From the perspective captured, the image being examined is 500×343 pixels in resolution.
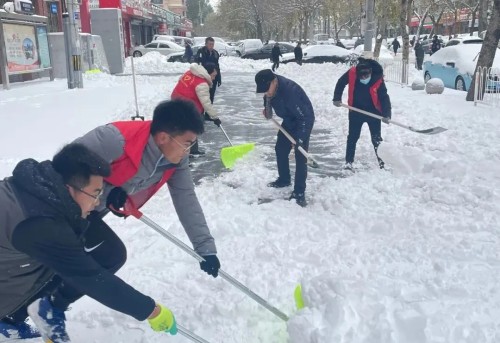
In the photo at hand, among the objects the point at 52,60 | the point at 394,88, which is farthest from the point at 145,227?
the point at 52,60

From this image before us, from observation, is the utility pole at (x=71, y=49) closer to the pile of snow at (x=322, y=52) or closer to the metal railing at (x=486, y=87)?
the metal railing at (x=486, y=87)

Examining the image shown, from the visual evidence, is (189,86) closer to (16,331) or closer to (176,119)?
(176,119)

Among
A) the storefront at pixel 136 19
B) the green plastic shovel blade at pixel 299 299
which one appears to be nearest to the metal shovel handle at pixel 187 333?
the green plastic shovel blade at pixel 299 299

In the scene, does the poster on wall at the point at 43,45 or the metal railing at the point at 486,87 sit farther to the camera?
the poster on wall at the point at 43,45

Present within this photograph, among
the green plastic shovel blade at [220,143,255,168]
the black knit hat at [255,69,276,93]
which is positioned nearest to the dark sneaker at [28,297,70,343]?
the black knit hat at [255,69,276,93]

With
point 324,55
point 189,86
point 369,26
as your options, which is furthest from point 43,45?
point 324,55

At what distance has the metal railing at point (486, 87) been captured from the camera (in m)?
10.9

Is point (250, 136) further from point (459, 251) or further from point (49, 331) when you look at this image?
point (49, 331)

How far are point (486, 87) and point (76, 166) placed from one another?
1083 cm

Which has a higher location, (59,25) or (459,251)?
(59,25)

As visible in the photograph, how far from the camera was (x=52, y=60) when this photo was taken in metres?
17.7

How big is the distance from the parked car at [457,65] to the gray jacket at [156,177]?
11464 millimetres

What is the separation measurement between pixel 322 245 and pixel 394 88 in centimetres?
1197

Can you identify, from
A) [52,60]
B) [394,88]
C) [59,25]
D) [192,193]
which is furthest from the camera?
[59,25]
